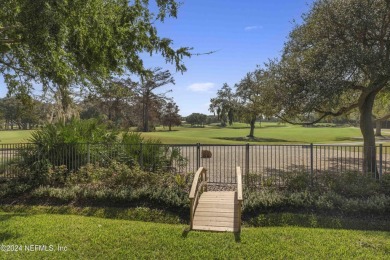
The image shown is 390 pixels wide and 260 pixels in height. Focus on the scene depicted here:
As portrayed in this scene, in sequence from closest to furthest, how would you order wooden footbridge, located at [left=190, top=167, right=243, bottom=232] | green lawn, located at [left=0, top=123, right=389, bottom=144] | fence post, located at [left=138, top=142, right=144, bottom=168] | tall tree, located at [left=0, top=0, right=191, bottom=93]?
tall tree, located at [left=0, top=0, right=191, bottom=93], wooden footbridge, located at [left=190, top=167, right=243, bottom=232], fence post, located at [left=138, top=142, right=144, bottom=168], green lawn, located at [left=0, top=123, right=389, bottom=144]

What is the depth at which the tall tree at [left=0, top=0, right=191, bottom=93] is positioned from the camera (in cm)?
543

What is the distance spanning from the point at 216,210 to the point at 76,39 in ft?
17.4

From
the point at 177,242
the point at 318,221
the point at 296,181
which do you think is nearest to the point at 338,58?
the point at 296,181

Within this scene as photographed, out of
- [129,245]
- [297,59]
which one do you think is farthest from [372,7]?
[129,245]

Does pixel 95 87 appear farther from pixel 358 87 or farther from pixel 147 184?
pixel 358 87

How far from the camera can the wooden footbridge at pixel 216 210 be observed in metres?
7.03

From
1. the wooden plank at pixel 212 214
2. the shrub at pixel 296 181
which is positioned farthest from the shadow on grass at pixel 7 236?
the shrub at pixel 296 181

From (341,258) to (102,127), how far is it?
10.5 metres

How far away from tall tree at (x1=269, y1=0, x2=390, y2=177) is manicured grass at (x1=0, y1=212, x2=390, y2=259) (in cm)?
493

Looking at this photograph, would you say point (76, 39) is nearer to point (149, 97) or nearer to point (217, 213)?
point (217, 213)

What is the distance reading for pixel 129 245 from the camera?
5992 mm

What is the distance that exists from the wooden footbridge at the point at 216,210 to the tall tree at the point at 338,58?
13.5 feet

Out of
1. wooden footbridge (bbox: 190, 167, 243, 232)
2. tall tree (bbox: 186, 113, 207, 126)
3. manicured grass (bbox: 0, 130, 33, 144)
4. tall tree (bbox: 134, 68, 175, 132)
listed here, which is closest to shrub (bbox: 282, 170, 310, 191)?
wooden footbridge (bbox: 190, 167, 243, 232)

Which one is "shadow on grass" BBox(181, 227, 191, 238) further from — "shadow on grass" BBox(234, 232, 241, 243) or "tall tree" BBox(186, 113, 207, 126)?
"tall tree" BBox(186, 113, 207, 126)
